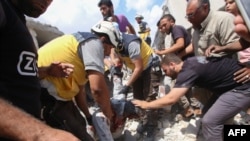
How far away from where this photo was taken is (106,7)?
5.06 metres

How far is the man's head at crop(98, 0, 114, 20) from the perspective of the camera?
5.04m

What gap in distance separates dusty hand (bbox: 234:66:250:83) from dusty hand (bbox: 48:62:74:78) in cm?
167

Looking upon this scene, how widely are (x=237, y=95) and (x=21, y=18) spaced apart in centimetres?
239

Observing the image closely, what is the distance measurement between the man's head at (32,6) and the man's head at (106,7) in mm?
3201

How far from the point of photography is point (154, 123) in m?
4.62

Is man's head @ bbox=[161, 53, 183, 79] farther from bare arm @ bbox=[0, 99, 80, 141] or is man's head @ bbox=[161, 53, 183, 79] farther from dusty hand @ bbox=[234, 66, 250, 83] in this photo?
bare arm @ bbox=[0, 99, 80, 141]

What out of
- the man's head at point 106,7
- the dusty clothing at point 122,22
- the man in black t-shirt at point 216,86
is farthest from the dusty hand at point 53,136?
the dusty clothing at point 122,22

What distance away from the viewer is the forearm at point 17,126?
3.21ft

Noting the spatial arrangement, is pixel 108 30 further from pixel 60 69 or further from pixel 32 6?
pixel 32 6

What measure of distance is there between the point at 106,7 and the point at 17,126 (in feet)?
13.9

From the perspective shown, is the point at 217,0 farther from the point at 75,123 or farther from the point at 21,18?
the point at 21,18

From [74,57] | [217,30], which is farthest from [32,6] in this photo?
[217,30]

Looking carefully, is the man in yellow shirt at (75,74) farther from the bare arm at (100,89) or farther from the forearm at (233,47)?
the forearm at (233,47)

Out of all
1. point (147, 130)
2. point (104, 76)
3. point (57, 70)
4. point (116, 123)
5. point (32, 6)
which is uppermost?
point (32, 6)
